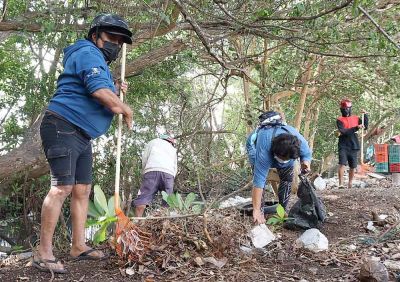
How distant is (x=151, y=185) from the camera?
20.0 ft

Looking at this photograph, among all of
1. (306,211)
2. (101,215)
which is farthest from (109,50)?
(306,211)

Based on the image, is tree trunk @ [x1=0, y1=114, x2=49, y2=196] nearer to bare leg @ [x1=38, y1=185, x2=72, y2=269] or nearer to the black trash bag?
bare leg @ [x1=38, y1=185, x2=72, y2=269]

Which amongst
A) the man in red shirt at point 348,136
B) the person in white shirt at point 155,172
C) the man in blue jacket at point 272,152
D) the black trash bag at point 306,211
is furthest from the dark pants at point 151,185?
the man in red shirt at point 348,136

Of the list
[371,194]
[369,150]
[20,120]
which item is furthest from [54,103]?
[369,150]

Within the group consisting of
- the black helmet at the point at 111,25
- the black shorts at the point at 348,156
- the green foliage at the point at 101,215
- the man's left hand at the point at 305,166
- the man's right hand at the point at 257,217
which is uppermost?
the black helmet at the point at 111,25

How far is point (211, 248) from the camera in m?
3.54

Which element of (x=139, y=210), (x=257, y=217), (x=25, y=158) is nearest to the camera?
(x=257, y=217)

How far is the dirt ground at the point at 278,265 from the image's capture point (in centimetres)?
323

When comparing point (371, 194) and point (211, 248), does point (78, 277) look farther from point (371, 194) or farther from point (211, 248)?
point (371, 194)

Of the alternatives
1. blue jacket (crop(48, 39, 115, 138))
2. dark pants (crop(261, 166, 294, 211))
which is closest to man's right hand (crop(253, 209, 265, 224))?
dark pants (crop(261, 166, 294, 211))

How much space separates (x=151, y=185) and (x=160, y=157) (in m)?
0.38

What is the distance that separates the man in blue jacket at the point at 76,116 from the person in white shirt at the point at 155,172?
8.79 feet

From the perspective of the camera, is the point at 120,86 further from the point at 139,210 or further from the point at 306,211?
the point at 139,210

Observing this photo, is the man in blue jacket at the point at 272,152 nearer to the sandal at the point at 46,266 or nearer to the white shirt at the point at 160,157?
the white shirt at the point at 160,157
